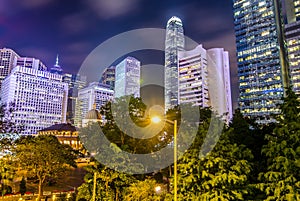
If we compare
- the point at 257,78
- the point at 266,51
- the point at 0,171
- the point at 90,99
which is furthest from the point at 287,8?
the point at 90,99

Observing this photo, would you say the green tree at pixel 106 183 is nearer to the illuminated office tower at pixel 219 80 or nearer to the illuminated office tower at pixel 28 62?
the illuminated office tower at pixel 219 80

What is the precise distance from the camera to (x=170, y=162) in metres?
22.0

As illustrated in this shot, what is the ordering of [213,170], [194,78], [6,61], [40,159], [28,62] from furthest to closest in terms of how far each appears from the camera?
1. [28,62]
2. [6,61]
3. [194,78]
4. [40,159]
5. [213,170]

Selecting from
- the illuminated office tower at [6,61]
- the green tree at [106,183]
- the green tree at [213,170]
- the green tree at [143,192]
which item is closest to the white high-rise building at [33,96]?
the illuminated office tower at [6,61]

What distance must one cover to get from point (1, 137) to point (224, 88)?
4833 inches

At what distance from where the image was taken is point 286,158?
10484 millimetres

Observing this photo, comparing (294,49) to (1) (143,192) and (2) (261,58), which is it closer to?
(2) (261,58)

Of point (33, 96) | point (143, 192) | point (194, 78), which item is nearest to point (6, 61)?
point (33, 96)

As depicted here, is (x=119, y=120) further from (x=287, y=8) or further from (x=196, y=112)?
(x=287, y=8)

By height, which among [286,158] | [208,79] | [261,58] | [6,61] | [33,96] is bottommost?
[286,158]

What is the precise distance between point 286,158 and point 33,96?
143 m

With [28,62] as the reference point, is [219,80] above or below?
below

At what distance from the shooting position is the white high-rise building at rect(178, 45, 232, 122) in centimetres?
12850

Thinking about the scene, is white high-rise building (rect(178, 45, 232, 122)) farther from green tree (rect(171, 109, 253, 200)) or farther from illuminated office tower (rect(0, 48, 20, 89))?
illuminated office tower (rect(0, 48, 20, 89))
